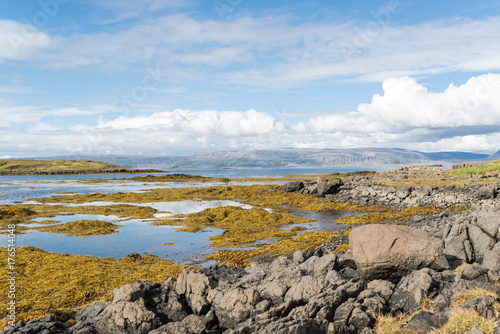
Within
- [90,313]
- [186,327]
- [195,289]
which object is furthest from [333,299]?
[90,313]

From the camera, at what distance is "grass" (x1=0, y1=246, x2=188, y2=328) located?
17.5 m

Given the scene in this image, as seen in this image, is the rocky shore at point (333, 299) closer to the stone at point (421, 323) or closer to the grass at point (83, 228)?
the stone at point (421, 323)

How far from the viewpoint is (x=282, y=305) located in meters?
12.7

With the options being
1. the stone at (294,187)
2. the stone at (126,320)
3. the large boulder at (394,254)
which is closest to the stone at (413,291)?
the large boulder at (394,254)

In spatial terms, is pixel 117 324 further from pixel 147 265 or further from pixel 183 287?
pixel 147 265

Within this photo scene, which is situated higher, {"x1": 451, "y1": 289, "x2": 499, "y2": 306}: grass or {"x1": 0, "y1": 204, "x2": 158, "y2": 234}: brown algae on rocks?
{"x1": 451, "y1": 289, "x2": 499, "y2": 306}: grass

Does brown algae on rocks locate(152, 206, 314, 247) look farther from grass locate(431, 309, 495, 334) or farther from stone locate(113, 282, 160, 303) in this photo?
grass locate(431, 309, 495, 334)

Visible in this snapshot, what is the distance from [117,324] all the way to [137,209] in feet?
140

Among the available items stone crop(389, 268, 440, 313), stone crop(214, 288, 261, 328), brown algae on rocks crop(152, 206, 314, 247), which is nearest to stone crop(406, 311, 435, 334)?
stone crop(389, 268, 440, 313)

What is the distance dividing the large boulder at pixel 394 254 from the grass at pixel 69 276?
12030mm

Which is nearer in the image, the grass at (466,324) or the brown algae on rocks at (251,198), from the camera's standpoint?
the grass at (466,324)

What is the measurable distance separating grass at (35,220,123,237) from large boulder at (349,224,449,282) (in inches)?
1129

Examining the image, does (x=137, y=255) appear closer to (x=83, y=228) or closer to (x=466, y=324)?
(x=83, y=228)

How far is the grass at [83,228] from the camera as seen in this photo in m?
35.8
